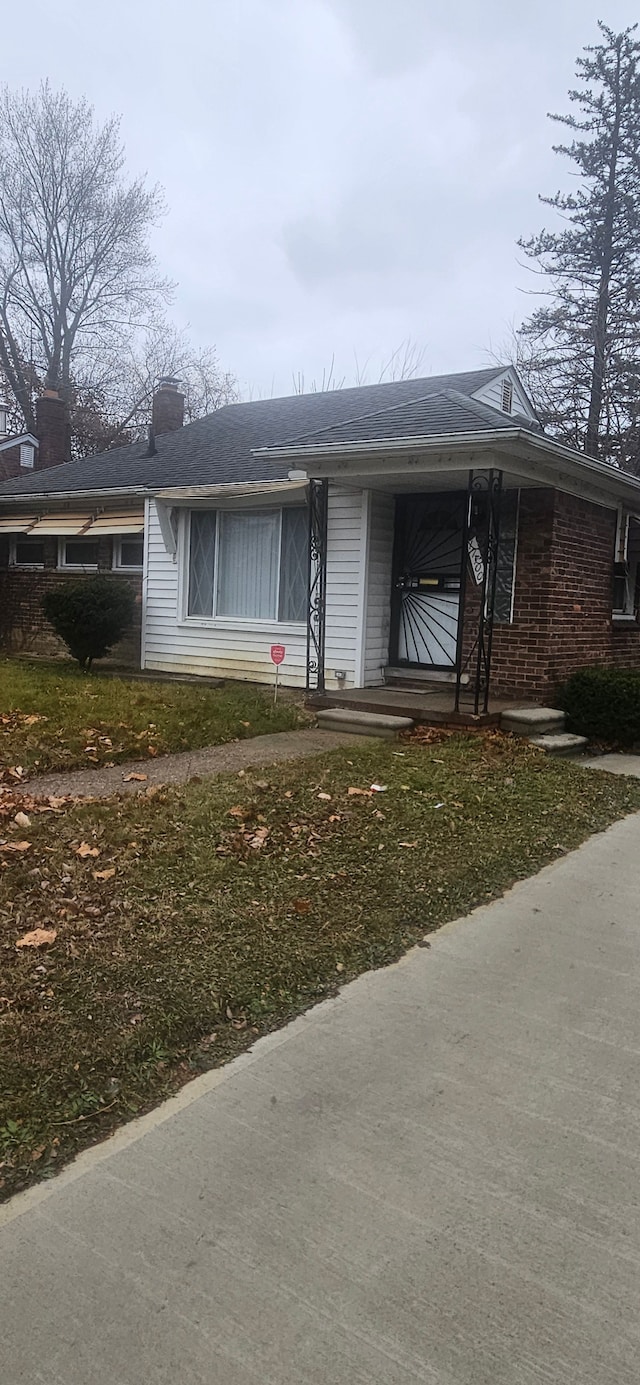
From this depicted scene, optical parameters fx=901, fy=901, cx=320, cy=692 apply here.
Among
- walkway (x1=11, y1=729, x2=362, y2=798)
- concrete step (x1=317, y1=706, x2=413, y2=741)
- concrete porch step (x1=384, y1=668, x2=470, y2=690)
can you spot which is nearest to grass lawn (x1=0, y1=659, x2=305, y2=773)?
walkway (x1=11, y1=729, x2=362, y2=798)

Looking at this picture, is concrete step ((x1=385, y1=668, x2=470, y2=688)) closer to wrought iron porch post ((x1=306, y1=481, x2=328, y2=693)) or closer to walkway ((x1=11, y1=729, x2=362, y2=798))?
wrought iron porch post ((x1=306, y1=481, x2=328, y2=693))

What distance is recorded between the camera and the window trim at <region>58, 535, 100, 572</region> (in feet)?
47.0

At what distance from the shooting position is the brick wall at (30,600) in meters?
14.5

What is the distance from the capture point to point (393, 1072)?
2895 mm

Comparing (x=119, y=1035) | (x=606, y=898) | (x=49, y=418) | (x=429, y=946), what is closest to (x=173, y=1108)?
(x=119, y=1035)

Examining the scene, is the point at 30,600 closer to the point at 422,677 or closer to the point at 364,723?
the point at 422,677

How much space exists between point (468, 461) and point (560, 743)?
2.76m

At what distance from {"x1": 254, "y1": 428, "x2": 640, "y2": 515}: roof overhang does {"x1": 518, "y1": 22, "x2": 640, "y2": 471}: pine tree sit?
14.1 metres

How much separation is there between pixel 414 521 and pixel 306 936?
745 cm

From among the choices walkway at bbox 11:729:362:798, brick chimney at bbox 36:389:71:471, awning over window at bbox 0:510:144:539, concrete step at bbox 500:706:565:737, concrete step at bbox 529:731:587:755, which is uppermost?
brick chimney at bbox 36:389:71:471

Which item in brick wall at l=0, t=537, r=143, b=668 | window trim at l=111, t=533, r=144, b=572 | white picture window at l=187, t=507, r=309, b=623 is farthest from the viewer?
brick wall at l=0, t=537, r=143, b=668

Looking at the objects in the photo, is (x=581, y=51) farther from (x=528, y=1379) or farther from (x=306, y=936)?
(x=528, y=1379)

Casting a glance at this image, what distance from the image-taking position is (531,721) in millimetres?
8406

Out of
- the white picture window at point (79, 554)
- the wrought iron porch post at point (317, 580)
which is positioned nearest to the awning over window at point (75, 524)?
the white picture window at point (79, 554)
